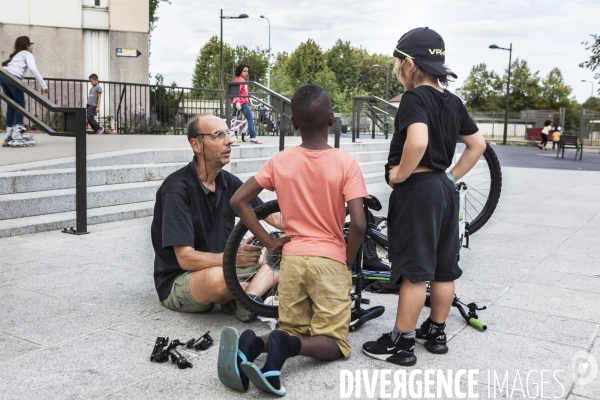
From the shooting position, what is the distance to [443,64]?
10.6 feet

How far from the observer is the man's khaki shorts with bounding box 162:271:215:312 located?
12.1ft

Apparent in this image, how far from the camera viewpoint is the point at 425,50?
3.15 m

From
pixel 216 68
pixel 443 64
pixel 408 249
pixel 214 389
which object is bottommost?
pixel 214 389

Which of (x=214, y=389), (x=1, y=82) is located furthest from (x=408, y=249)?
(x=1, y=82)

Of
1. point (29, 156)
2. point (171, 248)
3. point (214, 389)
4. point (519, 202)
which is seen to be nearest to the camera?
point (214, 389)

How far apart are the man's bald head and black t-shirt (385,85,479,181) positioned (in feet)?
3.56

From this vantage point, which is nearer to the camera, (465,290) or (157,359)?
(157,359)

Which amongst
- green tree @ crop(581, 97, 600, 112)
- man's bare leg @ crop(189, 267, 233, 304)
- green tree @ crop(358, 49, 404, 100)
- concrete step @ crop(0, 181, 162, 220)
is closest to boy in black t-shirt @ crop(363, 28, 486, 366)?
man's bare leg @ crop(189, 267, 233, 304)

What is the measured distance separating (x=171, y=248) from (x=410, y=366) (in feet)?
5.01

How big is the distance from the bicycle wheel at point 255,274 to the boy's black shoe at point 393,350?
67cm

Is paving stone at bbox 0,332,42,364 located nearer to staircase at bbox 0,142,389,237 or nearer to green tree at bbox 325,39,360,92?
staircase at bbox 0,142,389,237

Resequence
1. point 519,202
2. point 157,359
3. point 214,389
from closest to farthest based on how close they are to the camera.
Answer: point 214,389
point 157,359
point 519,202

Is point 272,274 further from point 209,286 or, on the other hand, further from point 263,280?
point 209,286

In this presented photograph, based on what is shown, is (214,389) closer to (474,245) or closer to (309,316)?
(309,316)
